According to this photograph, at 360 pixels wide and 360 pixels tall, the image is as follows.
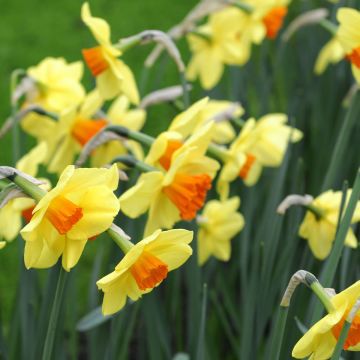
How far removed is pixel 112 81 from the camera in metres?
1.94

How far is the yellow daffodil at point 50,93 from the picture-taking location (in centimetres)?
→ 213

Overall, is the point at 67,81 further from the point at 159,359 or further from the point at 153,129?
the point at 153,129

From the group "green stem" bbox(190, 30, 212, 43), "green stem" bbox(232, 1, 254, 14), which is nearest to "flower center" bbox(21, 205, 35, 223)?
"green stem" bbox(190, 30, 212, 43)

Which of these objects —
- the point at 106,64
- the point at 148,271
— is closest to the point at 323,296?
the point at 148,271

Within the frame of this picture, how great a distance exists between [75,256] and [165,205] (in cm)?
44

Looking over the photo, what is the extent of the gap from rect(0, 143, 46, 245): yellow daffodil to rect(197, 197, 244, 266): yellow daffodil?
18.1 inches

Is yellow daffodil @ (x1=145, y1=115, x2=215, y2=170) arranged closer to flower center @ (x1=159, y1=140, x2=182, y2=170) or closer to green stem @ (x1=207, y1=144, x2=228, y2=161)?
flower center @ (x1=159, y1=140, x2=182, y2=170)

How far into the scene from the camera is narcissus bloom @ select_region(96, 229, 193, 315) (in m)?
1.28

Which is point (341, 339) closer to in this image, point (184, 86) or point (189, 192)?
point (189, 192)

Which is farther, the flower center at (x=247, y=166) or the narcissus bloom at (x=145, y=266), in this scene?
the flower center at (x=247, y=166)

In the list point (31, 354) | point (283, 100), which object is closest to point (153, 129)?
point (283, 100)

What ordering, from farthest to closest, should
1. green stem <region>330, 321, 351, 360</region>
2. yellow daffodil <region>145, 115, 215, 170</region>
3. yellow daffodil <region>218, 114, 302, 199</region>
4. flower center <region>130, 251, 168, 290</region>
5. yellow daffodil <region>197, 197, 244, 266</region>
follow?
1. yellow daffodil <region>197, 197, 244, 266</region>
2. yellow daffodil <region>218, 114, 302, 199</region>
3. yellow daffodil <region>145, 115, 215, 170</region>
4. flower center <region>130, 251, 168, 290</region>
5. green stem <region>330, 321, 351, 360</region>

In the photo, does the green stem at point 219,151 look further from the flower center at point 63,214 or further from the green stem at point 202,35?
the flower center at point 63,214

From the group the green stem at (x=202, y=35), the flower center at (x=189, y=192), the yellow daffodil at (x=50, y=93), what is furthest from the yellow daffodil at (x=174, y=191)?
the green stem at (x=202, y=35)
